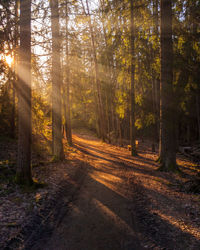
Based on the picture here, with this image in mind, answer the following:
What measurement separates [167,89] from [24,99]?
6.50m

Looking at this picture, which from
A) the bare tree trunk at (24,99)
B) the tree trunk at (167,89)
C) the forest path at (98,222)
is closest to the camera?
the forest path at (98,222)

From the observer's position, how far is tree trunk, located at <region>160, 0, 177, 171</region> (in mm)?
9914

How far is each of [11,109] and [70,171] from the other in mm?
7548

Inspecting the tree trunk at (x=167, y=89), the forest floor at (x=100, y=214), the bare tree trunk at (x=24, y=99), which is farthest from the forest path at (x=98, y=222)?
the tree trunk at (x=167, y=89)

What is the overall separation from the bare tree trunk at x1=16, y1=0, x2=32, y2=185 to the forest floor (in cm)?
67

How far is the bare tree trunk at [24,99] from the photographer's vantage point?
6.99 m

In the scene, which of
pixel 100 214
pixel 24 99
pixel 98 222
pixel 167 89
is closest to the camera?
pixel 98 222

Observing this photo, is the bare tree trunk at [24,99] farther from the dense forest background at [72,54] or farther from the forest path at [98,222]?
the forest path at [98,222]

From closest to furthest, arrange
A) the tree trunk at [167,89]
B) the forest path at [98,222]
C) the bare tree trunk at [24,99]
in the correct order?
the forest path at [98,222] < the bare tree trunk at [24,99] < the tree trunk at [167,89]

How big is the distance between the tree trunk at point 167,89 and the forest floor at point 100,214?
1313mm

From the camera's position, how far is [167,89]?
9977 mm

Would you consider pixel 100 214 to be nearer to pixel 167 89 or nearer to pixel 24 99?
pixel 24 99

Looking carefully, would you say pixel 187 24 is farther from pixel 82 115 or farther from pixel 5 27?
pixel 82 115

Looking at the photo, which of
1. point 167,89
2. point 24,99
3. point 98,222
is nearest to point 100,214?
point 98,222
